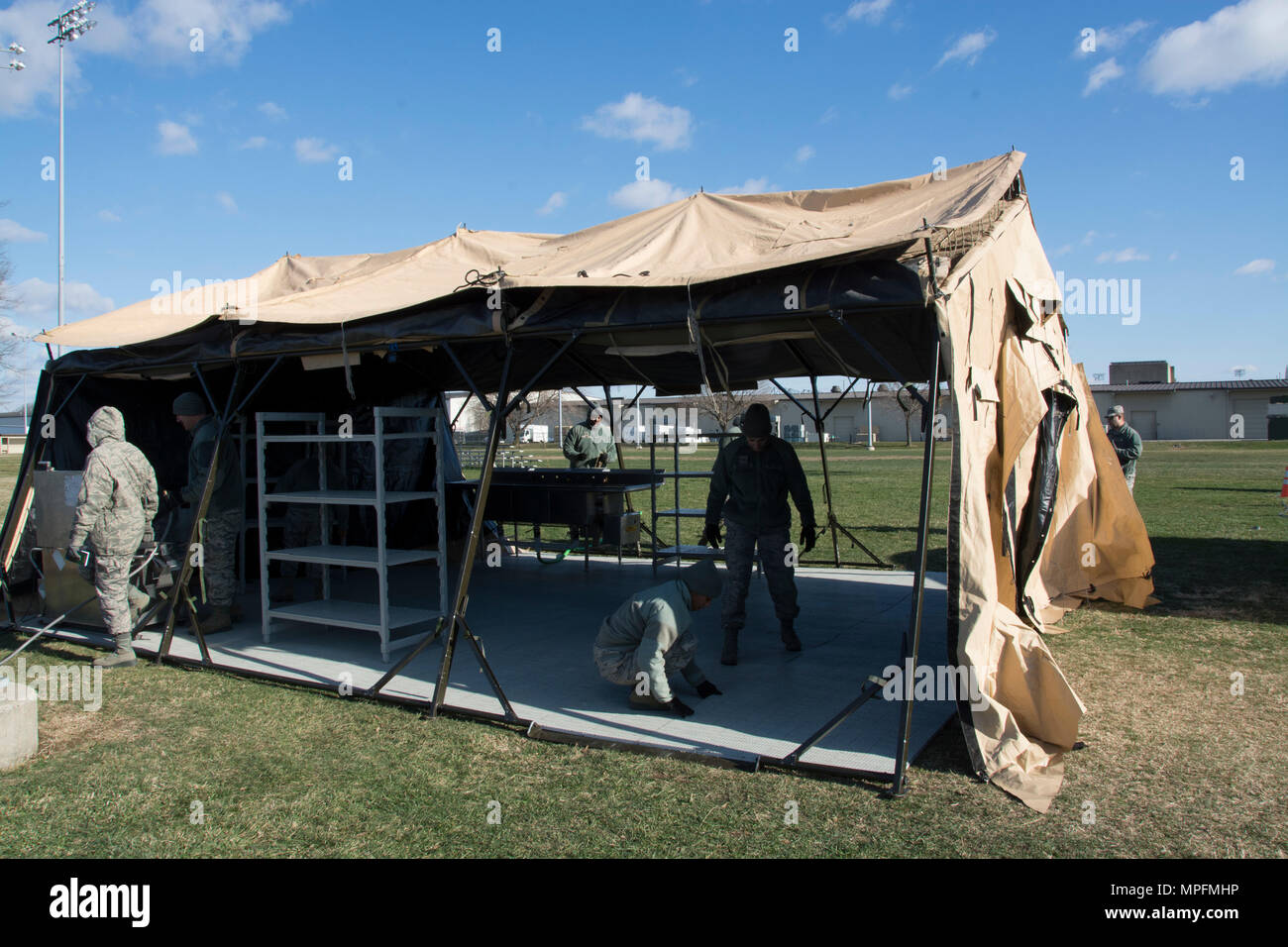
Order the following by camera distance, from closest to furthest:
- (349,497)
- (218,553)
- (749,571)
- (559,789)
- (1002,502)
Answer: (559,789), (1002,502), (749,571), (349,497), (218,553)

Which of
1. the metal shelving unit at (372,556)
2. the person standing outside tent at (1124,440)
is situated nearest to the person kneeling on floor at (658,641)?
the metal shelving unit at (372,556)

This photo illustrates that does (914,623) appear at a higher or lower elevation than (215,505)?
lower

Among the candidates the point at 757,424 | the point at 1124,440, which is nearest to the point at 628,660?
the point at 757,424

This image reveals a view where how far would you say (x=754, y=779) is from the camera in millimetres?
4113

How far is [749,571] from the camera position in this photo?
6332 mm

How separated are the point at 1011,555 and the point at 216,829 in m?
4.32

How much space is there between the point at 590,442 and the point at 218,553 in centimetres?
605

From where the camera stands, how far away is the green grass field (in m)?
3.53

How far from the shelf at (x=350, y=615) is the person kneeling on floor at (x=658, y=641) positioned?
1965 mm

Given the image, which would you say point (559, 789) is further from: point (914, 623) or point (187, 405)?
point (187, 405)

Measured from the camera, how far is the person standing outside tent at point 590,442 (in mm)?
12531

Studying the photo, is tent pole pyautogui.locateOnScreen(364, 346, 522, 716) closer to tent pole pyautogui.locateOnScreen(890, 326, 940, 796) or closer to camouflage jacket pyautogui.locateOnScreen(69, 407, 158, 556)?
tent pole pyautogui.locateOnScreen(890, 326, 940, 796)
